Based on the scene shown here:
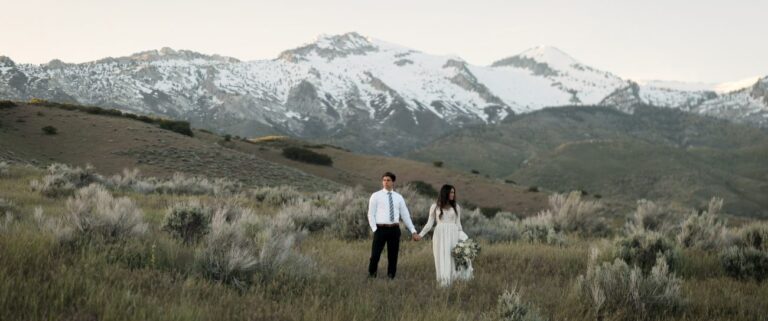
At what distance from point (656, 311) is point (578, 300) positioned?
820 mm

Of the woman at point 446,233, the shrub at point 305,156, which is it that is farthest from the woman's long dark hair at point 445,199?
the shrub at point 305,156

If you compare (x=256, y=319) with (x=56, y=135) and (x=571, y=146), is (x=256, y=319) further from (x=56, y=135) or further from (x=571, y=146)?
(x=571, y=146)

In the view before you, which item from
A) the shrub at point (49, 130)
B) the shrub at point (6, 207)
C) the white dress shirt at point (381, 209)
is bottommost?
the shrub at point (49, 130)

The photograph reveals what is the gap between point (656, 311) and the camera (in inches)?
236

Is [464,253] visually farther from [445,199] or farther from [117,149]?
[117,149]

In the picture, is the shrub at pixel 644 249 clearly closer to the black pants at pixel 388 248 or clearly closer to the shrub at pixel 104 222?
the black pants at pixel 388 248

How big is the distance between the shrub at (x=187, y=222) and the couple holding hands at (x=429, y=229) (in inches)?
121

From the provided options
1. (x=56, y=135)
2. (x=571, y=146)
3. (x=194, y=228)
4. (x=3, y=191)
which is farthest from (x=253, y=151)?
(x=571, y=146)

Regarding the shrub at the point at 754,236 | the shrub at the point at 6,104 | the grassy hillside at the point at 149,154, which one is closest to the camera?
the shrub at the point at 754,236

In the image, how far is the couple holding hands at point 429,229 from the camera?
7.87m

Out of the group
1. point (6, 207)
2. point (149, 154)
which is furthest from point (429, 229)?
point (149, 154)

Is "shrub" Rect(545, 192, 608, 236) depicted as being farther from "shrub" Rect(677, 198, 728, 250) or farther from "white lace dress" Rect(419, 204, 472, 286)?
"white lace dress" Rect(419, 204, 472, 286)

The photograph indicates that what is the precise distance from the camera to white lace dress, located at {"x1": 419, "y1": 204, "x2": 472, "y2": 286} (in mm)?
7766

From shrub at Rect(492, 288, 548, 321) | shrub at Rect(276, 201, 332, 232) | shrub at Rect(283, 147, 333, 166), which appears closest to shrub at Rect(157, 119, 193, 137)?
shrub at Rect(283, 147, 333, 166)
